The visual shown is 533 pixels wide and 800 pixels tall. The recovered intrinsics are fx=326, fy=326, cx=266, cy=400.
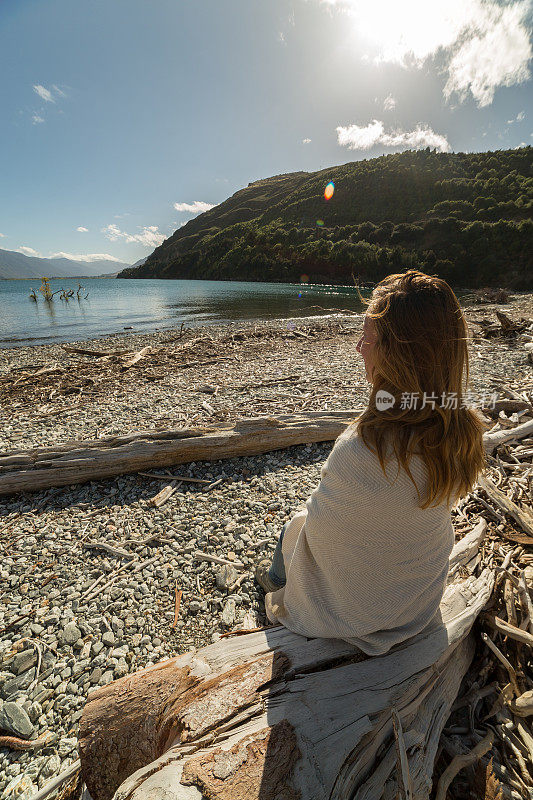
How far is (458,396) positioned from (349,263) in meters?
80.9

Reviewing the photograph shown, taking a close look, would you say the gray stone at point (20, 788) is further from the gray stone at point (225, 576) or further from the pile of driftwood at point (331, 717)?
the gray stone at point (225, 576)

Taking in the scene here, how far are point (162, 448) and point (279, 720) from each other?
4187mm

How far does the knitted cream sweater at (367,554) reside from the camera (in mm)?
1712

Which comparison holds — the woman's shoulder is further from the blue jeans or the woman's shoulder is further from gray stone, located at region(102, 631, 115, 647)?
gray stone, located at region(102, 631, 115, 647)

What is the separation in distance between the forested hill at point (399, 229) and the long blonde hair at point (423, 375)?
166 feet

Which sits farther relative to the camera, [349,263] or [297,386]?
[349,263]

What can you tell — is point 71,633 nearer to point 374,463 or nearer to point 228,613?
point 228,613

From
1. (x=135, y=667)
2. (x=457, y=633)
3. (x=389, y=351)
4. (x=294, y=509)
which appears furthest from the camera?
(x=294, y=509)

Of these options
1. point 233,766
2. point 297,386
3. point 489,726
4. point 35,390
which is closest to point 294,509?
point 489,726

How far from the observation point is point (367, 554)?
188 centimetres

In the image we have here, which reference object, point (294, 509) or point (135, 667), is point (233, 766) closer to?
point (135, 667)

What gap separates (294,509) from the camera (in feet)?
14.9

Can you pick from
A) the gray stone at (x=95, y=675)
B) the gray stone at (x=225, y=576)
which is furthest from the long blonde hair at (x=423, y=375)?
the gray stone at (x=95, y=675)

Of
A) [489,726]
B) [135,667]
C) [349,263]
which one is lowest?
[135,667]
